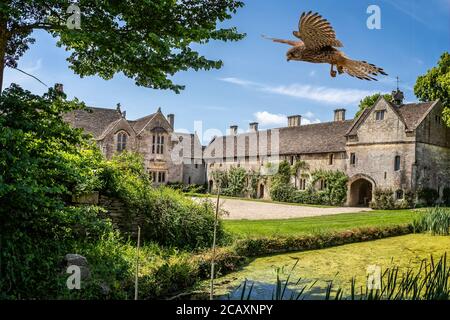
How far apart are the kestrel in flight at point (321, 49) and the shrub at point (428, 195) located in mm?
30558

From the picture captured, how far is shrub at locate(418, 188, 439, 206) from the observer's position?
97.4 ft

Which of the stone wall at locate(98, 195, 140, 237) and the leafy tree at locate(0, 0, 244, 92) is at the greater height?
the leafy tree at locate(0, 0, 244, 92)

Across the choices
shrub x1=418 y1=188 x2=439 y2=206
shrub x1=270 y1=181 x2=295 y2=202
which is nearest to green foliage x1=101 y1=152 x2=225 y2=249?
shrub x1=418 y1=188 x2=439 y2=206

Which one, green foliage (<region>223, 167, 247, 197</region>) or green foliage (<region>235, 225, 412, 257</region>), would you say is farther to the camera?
green foliage (<region>223, 167, 247, 197</region>)

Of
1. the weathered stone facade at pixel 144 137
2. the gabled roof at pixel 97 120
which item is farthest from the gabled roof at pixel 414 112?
the gabled roof at pixel 97 120

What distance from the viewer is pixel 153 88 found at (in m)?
7.36

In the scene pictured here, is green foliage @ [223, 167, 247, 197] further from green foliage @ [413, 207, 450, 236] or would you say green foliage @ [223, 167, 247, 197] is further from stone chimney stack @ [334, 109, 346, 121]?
green foliage @ [413, 207, 450, 236]

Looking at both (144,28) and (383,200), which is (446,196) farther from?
(144,28)

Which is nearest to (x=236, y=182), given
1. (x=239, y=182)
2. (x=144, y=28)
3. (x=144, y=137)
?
(x=239, y=182)

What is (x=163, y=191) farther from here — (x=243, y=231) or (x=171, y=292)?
(x=171, y=292)

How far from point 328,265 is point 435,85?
98.8ft

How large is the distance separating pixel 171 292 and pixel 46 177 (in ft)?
9.61

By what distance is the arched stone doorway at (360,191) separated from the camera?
106 ft

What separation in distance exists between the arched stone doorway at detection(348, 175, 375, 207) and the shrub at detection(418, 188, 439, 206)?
132 inches
